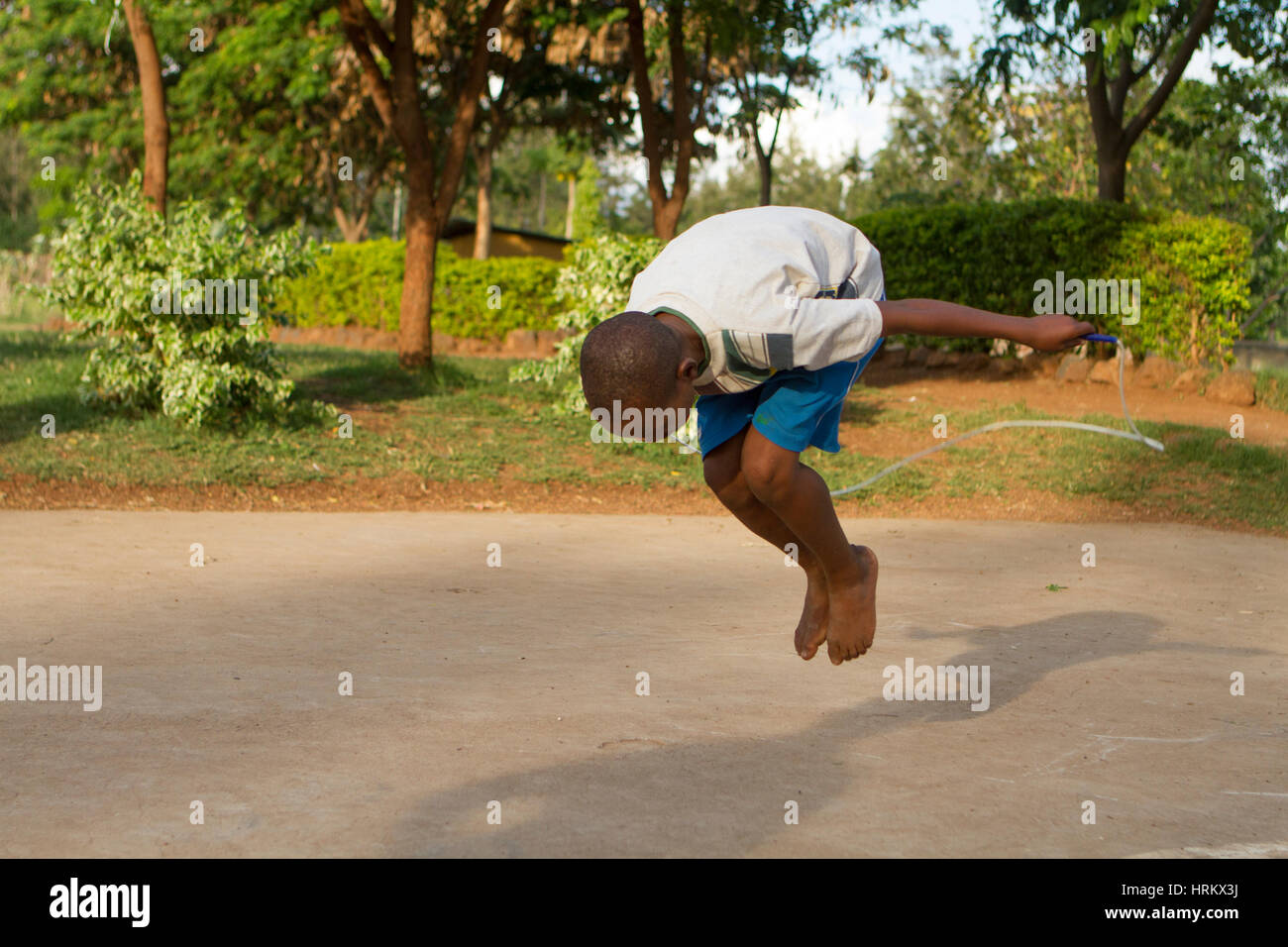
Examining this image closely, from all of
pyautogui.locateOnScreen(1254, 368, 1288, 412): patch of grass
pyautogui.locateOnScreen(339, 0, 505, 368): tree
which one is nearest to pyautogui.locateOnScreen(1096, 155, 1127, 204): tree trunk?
pyautogui.locateOnScreen(1254, 368, 1288, 412): patch of grass

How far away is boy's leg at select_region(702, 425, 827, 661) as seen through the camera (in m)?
4.16

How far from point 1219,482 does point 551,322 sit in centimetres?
1420

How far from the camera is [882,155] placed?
1788 inches

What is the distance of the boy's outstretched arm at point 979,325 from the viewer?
3.57 meters

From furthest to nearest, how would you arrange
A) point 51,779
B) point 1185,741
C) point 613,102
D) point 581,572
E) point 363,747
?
point 613,102
point 581,572
point 1185,741
point 363,747
point 51,779

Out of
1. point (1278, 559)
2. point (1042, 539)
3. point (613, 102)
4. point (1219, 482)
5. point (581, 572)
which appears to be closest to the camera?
point (581, 572)

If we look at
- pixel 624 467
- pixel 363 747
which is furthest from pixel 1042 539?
pixel 363 747

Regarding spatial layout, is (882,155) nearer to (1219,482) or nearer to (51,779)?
(1219,482)

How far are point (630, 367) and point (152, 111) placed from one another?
1162 cm

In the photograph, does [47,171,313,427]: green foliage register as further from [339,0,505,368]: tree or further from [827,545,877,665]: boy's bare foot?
[827,545,877,665]: boy's bare foot

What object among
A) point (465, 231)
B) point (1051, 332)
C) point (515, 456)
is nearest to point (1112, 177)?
point (515, 456)

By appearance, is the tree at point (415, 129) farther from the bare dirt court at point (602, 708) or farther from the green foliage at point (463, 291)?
the green foliage at point (463, 291)

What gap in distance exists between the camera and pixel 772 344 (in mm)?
3453

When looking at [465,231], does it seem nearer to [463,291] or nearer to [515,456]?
[463,291]
